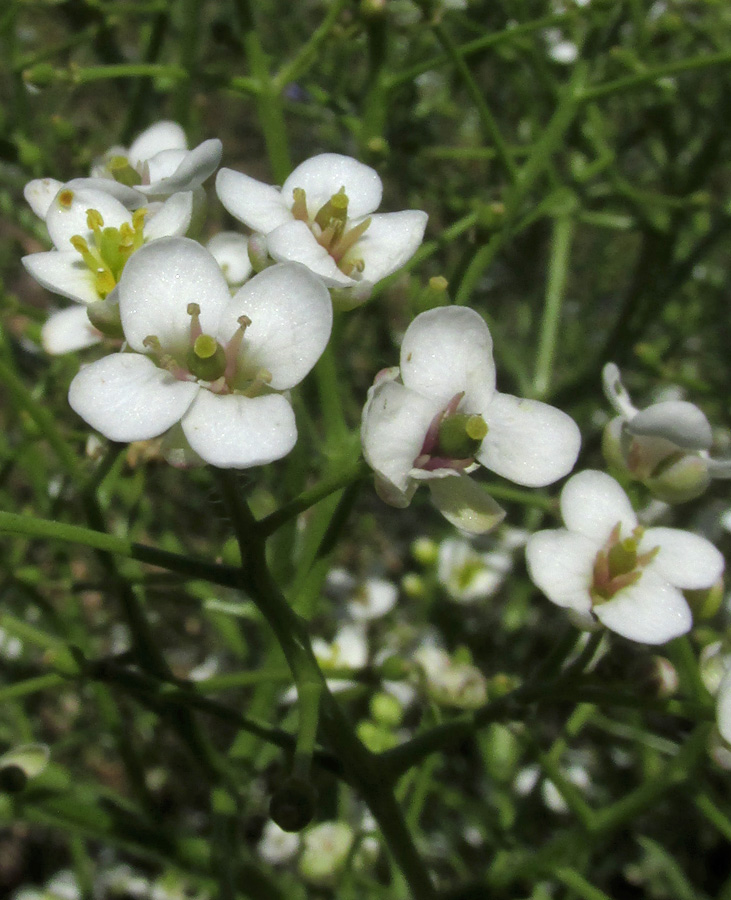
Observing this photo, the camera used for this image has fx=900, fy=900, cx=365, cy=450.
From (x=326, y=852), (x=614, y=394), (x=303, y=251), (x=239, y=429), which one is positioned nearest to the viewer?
(x=239, y=429)

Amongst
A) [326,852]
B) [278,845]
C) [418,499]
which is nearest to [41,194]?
A: [418,499]

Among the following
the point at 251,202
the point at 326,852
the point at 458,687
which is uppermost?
the point at 251,202

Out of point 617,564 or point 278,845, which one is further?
point 278,845

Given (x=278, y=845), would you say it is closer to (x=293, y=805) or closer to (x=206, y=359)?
(x=293, y=805)

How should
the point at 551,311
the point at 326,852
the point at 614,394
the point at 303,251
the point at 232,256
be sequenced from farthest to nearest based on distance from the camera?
the point at 551,311
the point at 326,852
the point at 232,256
the point at 614,394
the point at 303,251

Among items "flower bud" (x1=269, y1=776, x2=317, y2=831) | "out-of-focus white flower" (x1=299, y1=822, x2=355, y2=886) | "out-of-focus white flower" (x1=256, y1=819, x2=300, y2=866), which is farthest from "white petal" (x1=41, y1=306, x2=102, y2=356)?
"out-of-focus white flower" (x1=256, y1=819, x2=300, y2=866)

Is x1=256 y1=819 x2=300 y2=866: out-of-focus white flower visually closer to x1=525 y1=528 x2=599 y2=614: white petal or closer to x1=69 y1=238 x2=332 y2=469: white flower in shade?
x1=525 y1=528 x2=599 y2=614: white petal

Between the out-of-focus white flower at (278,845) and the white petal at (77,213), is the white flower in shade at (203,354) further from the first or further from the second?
the out-of-focus white flower at (278,845)

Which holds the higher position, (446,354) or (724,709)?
(446,354)
